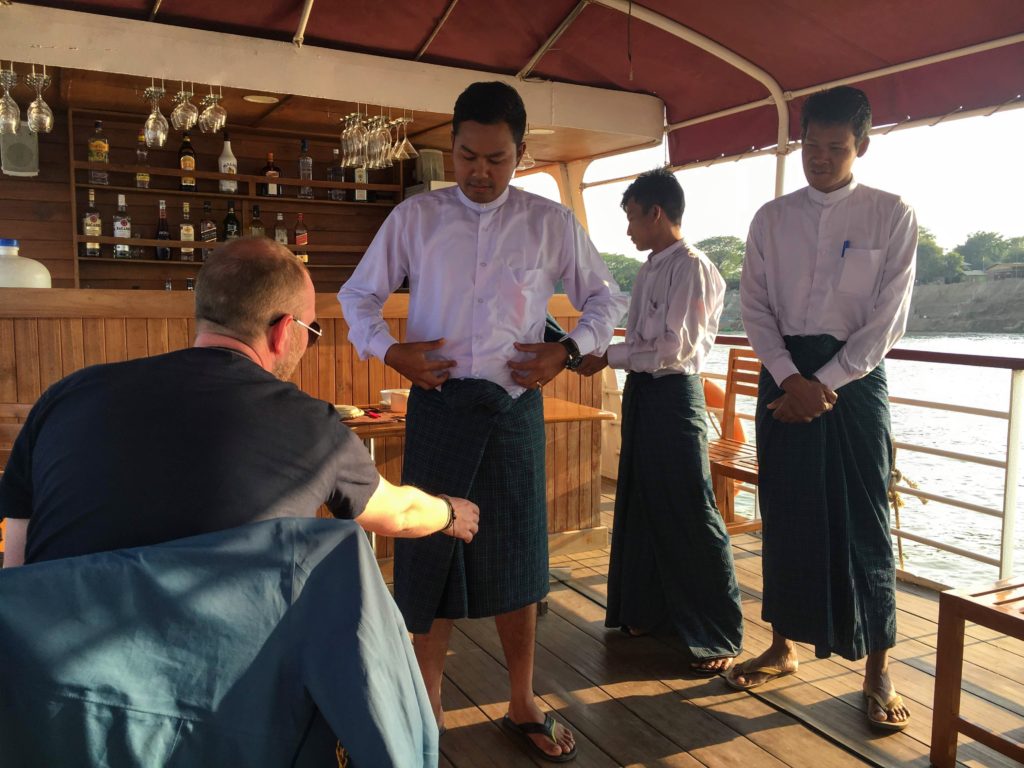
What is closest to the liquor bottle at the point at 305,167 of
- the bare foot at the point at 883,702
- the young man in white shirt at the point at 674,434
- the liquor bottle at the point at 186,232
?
the liquor bottle at the point at 186,232

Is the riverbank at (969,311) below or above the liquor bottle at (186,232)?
below

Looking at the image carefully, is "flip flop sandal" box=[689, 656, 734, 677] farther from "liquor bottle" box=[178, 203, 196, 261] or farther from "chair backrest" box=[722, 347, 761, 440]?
"liquor bottle" box=[178, 203, 196, 261]

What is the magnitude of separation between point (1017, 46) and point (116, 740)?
3755 millimetres

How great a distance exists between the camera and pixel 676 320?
2.62 m

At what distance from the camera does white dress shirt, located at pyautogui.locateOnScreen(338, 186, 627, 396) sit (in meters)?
2.08

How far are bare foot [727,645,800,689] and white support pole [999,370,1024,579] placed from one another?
1032 mm

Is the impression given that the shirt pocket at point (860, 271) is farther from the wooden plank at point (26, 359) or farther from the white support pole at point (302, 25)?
the white support pole at point (302, 25)

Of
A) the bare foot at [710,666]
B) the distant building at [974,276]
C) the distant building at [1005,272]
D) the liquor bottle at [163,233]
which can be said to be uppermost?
the liquor bottle at [163,233]

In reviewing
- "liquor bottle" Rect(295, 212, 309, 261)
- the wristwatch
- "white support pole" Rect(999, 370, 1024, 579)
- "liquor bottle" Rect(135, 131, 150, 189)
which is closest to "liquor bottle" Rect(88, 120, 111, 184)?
"liquor bottle" Rect(135, 131, 150, 189)

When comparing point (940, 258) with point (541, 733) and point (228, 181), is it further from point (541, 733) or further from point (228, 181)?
point (228, 181)

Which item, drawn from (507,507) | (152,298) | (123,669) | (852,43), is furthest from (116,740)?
(852,43)

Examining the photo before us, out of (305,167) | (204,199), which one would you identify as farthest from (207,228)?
(305,167)

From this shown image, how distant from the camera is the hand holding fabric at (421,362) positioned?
2.02 m

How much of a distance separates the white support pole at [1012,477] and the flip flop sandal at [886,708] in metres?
1.04
